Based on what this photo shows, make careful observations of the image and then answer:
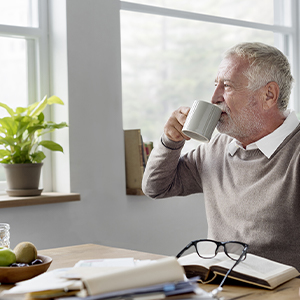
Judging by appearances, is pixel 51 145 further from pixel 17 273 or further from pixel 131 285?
pixel 131 285

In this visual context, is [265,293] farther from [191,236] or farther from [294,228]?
[191,236]

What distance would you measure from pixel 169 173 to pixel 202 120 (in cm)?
42

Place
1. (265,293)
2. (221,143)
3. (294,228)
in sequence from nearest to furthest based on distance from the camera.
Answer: (265,293) < (294,228) < (221,143)

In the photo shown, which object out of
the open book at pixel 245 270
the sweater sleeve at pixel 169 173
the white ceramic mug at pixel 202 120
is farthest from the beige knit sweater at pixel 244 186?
the open book at pixel 245 270

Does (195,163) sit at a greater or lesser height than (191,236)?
greater

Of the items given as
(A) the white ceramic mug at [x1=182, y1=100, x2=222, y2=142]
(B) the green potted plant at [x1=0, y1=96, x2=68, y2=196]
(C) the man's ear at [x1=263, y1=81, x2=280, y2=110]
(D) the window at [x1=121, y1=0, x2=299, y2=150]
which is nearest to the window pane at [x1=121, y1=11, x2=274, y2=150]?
(D) the window at [x1=121, y1=0, x2=299, y2=150]

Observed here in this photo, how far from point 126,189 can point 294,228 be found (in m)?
1.31

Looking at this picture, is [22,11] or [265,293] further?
[22,11]

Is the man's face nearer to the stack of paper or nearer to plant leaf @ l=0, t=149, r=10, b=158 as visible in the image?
the stack of paper

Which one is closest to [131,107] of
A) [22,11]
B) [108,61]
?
[108,61]

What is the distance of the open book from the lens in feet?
3.41

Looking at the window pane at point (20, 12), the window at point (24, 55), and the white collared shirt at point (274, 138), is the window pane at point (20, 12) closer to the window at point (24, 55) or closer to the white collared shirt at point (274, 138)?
the window at point (24, 55)

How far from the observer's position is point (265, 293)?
1.01 meters

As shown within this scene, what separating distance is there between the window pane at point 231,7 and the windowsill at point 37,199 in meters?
1.30
